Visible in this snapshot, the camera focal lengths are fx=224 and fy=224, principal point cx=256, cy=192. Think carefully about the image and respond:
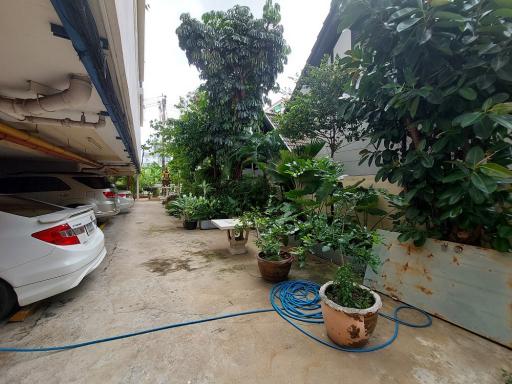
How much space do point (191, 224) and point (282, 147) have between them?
366 cm

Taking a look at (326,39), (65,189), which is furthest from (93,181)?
(326,39)

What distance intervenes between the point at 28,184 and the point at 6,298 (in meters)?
4.34

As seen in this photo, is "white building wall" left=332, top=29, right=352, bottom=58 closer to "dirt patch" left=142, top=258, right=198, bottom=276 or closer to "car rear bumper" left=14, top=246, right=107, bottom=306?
"dirt patch" left=142, top=258, right=198, bottom=276

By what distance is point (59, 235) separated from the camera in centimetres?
244

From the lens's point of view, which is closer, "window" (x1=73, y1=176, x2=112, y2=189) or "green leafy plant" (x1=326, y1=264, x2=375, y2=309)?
"green leafy plant" (x1=326, y1=264, x2=375, y2=309)

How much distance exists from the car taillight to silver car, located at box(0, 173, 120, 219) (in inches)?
154

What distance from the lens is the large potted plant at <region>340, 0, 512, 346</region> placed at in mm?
1896

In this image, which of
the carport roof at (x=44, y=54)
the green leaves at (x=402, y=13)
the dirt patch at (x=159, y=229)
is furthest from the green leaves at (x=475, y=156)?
the dirt patch at (x=159, y=229)

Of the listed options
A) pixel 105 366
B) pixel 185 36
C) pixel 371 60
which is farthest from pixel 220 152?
pixel 105 366

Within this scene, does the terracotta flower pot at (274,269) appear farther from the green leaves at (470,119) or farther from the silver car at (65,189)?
the silver car at (65,189)

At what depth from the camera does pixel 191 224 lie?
22.5 feet

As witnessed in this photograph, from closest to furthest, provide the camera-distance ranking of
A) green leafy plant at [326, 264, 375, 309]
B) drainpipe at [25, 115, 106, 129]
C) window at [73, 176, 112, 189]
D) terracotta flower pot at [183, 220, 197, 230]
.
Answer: green leafy plant at [326, 264, 375, 309], drainpipe at [25, 115, 106, 129], window at [73, 176, 112, 189], terracotta flower pot at [183, 220, 197, 230]

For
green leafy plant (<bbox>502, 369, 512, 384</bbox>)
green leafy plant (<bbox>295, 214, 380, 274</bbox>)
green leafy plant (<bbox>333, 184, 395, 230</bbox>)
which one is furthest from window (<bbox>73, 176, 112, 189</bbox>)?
green leafy plant (<bbox>502, 369, 512, 384</bbox>)

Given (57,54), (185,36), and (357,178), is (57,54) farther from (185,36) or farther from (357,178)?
(185,36)
